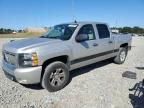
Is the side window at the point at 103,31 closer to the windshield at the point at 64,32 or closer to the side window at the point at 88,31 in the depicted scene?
the side window at the point at 88,31

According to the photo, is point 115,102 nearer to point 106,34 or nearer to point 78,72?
point 78,72

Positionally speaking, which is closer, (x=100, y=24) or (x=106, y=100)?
(x=106, y=100)

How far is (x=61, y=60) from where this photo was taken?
533 cm

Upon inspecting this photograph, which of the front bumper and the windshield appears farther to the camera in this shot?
the windshield

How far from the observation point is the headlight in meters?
A: 4.43

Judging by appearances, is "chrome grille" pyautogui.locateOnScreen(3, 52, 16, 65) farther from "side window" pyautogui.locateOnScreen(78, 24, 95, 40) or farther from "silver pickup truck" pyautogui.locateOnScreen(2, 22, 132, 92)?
"side window" pyautogui.locateOnScreen(78, 24, 95, 40)

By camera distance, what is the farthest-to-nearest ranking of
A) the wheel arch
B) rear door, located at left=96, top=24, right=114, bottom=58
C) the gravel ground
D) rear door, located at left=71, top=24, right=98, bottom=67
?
1. rear door, located at left=96, top=24, right=114, bottom=58
2. rear door, located at left=71, top=24, right=98, bottom=67
3. the wheel arch
4. the gravel ground

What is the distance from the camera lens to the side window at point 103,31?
21.7 ft

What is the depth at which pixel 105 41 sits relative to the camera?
6.72 meters

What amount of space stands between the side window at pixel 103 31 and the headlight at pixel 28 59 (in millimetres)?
2939

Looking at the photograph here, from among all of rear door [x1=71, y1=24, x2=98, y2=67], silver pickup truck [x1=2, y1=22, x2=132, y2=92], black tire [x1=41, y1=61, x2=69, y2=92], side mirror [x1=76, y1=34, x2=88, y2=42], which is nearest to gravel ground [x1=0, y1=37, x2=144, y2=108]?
black tire [x1=41, y1=61, x2=69, y2=92]

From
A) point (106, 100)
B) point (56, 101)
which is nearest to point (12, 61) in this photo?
point (56, 101)

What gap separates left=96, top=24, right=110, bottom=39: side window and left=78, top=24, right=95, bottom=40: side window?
15.7 inches

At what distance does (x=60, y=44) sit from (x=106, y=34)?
2.58 m
